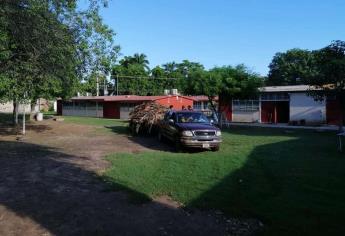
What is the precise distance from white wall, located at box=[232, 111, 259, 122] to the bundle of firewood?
1899 cm

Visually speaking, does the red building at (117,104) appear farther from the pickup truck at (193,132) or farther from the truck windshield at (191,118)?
the pickup truck at (193,132)

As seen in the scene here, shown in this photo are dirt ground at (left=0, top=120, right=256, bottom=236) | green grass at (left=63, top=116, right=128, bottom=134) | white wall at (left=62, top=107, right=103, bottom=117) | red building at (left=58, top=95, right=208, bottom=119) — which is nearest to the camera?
dirt ground at (left=0, top=120, right=256, bottom=236)

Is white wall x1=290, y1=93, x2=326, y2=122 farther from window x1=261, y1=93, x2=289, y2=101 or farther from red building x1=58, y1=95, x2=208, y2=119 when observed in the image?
red building x1=58, y1=95, x2=208, y2=119

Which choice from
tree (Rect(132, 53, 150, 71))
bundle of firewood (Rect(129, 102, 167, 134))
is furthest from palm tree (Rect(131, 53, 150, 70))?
bundle of firewood (Rect(129, 102, 167, 134))

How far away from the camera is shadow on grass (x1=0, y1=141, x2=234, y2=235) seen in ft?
23.9

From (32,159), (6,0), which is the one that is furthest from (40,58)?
(32,159)

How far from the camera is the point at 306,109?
128 feet

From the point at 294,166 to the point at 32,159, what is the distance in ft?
27.7

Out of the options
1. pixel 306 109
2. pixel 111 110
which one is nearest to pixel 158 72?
pixel 111 110

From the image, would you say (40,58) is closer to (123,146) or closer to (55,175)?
(55,175)

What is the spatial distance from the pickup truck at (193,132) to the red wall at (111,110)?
35.9 m

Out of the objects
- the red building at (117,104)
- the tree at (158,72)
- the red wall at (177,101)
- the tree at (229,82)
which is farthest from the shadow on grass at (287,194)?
the tree at (158,72)

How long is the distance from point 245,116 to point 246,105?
1.10m

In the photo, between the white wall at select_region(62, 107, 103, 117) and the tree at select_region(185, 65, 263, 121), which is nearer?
the tree at select_region(185, 65, 263, 121)
